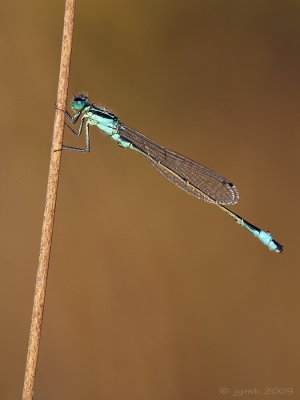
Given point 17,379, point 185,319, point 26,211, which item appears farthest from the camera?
point 185,319

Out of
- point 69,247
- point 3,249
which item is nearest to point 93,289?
point 69,247

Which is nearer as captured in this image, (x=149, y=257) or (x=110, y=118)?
(x=110, y=118)

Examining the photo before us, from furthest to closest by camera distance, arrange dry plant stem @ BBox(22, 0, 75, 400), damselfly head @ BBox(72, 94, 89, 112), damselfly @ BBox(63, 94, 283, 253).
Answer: damselfly @ BBox(63, 94, 283, 253) → damselfly head @ BBox(72, 94, 89, 112) → dry plant stem @ BBox(22, 0, 75, 400)

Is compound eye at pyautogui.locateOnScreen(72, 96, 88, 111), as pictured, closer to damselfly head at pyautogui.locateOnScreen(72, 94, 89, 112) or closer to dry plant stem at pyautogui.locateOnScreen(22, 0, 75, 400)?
damselfly head at pyautogui.locateOnScreen(72, 94, 89, 112)

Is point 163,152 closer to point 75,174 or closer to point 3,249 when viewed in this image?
point 75,174

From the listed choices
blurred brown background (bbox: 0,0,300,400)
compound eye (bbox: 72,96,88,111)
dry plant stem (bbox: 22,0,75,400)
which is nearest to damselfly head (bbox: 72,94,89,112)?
compound eye (bbox: 72,96,88,111)

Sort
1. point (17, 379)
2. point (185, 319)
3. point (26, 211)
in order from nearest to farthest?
1. point (17, 379)
2. point (26, 211)
3. point (185, 319)
